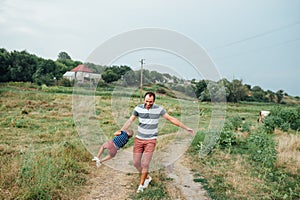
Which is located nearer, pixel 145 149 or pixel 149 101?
pixel 149 101

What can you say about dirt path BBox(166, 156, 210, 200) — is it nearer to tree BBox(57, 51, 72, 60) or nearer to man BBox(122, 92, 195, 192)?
man BBox(122, 92, 195, 192)

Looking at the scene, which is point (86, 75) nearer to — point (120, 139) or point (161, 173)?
point (120, 139)

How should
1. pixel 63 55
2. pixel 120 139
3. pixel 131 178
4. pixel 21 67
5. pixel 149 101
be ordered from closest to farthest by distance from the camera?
pixel 149 101 < pixel 120 139 < pixel 131 178 < pixel 21 67 < pixel 63 55

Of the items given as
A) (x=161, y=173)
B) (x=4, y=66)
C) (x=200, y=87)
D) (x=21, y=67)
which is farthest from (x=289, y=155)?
(x=21, y=67)

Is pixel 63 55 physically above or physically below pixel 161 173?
above

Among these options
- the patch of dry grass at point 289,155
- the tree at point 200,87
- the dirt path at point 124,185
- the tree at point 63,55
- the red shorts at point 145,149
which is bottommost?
the dirt path at point 124,185

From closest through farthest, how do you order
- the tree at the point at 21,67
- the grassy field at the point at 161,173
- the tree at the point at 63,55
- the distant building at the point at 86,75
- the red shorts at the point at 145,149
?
the grassy field at the point at 161,173, the red shorts at the point at 145,149, the distant building at the point at 86,75, the tree at the point at 21,67, the tree at the point at 63,55

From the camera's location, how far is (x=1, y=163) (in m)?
4.79

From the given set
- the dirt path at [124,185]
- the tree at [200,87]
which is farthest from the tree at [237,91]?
the dirt path at [124,185]

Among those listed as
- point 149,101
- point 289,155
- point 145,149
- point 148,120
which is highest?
point 149,101

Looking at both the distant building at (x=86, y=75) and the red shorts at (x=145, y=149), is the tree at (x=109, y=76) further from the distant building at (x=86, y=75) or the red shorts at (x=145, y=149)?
the red shorts at (x=145, y=149)

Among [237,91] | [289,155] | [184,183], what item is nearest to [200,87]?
[184,183]

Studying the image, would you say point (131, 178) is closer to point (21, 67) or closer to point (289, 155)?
point (289, 155)

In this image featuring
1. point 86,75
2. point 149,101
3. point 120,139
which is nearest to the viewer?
point 149,101
